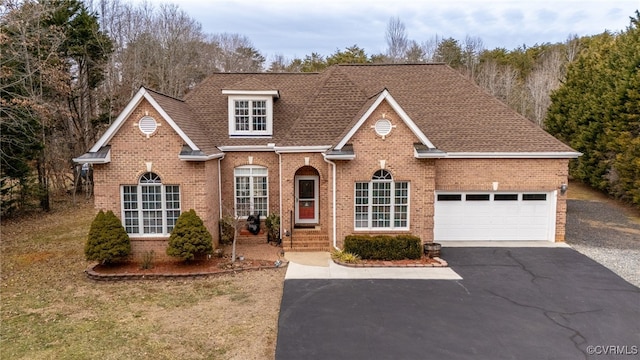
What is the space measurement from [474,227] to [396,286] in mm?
6395

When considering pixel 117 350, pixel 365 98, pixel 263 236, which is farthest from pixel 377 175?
pixel 117 350

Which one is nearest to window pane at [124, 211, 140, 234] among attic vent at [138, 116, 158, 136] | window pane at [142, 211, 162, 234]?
window pane at [142, 211, 162, 234]

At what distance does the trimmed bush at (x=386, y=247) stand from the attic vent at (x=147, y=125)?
7.87 meters

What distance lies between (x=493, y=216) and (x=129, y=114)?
14537 millimetres

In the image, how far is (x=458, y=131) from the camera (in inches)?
658

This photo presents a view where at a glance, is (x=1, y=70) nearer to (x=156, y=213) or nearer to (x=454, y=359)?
(x=156, y=213)

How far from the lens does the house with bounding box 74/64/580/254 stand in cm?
1364

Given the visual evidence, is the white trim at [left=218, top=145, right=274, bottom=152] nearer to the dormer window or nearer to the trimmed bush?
the dormer window

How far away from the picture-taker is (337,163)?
1423 cm

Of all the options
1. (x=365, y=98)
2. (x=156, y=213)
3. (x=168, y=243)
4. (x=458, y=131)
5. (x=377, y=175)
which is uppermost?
(x=365, y=98)

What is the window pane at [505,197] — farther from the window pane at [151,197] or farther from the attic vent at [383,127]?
the window pane at [151,197]

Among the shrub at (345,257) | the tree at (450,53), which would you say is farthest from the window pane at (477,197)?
the tree at (450,53)

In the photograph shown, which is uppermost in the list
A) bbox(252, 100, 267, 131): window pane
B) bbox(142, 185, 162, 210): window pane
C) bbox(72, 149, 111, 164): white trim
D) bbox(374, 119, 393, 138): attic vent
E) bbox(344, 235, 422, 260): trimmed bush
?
bbox(252, 100, 267, 131): window pane

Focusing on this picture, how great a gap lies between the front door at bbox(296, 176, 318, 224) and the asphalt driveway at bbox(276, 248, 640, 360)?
5.63 metres
